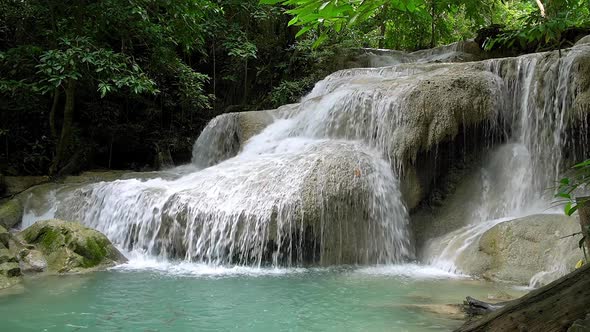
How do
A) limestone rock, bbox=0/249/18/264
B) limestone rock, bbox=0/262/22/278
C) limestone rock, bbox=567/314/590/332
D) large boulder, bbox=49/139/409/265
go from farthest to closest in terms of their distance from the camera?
1. large boulder, bbox=49/139/409/265
2. limestone rock, bbox=0/249/18/264
3. limestone rock, bbox=0/262/22/278
4. limestone rock, bbox=567/314/590/332

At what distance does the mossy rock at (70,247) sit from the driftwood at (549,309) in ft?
20.2

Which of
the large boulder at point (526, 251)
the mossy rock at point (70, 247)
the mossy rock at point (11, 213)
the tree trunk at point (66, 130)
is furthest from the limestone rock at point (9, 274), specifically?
the large boulder at point (526, 251)

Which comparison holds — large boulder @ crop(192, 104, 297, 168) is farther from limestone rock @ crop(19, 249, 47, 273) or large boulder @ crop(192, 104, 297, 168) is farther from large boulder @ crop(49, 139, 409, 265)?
limestone rock @ crop(19, 249, 47, 273)

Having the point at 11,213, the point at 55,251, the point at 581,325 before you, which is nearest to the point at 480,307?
the point at 581,325

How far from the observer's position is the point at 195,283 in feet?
20.5

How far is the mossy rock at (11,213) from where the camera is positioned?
9406 mm

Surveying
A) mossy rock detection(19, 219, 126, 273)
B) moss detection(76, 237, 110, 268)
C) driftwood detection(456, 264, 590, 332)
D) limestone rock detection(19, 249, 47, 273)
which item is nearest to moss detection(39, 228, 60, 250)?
mossy rock detection(19, 219, 126, 273)

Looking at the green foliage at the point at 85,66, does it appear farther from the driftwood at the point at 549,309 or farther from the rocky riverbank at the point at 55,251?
the driftwood at the point at 549,309

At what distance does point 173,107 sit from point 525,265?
11.5 metres

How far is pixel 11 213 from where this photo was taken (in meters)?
9.54

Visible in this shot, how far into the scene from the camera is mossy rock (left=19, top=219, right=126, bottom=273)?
701 centimetres

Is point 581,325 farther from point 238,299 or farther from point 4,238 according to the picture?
point 4,238

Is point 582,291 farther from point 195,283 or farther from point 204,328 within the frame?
point 195,283

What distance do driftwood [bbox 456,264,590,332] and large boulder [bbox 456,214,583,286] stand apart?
4.36 meters
